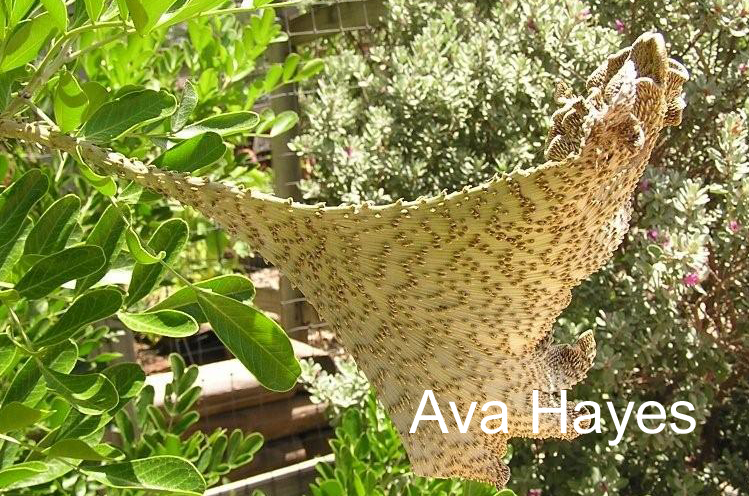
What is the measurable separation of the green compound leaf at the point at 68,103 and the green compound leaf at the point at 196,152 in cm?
6

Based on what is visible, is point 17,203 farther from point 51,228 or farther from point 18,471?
point 18,471

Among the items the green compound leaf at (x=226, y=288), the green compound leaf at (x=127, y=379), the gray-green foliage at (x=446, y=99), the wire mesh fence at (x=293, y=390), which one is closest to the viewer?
the green compound leaf at (x=226, y=288)

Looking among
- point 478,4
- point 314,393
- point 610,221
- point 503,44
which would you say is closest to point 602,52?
point 503,44

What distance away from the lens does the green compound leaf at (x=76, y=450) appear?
485 mm

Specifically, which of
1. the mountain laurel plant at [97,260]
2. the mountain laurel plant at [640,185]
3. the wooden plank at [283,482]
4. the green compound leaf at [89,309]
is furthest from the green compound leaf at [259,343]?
the wooden plank at [283,482]

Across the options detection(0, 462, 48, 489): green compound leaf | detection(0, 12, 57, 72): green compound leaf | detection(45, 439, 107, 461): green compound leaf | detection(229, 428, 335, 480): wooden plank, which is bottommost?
detection(229, 428, 335, 480): wooden plank

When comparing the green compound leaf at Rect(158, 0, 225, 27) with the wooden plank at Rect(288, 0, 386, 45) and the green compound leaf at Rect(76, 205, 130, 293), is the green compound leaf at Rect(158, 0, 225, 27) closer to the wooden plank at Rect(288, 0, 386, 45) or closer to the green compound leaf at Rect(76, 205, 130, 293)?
the green compound leaf at Rect(76, 205, 130, 293)

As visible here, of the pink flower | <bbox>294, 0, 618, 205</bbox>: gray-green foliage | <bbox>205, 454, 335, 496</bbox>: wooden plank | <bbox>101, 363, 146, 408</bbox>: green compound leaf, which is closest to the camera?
<bbox>101, 363, 146, 408</bbox>: green compound leaf

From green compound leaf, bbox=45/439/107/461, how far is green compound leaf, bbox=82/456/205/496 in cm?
5

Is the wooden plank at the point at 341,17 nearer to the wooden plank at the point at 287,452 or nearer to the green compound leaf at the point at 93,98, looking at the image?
the wooden plank at the point at 287,452

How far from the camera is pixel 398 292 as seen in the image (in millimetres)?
410

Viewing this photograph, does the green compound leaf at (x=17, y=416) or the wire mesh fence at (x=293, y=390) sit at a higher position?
the green compound leaf at (x=17, y=416)

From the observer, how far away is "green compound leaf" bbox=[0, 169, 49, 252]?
55 cm

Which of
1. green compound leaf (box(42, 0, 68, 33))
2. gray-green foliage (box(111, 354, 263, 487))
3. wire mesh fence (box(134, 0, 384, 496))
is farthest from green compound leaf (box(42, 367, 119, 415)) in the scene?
wire mesh fence (box(134, 0, 384, 496))
